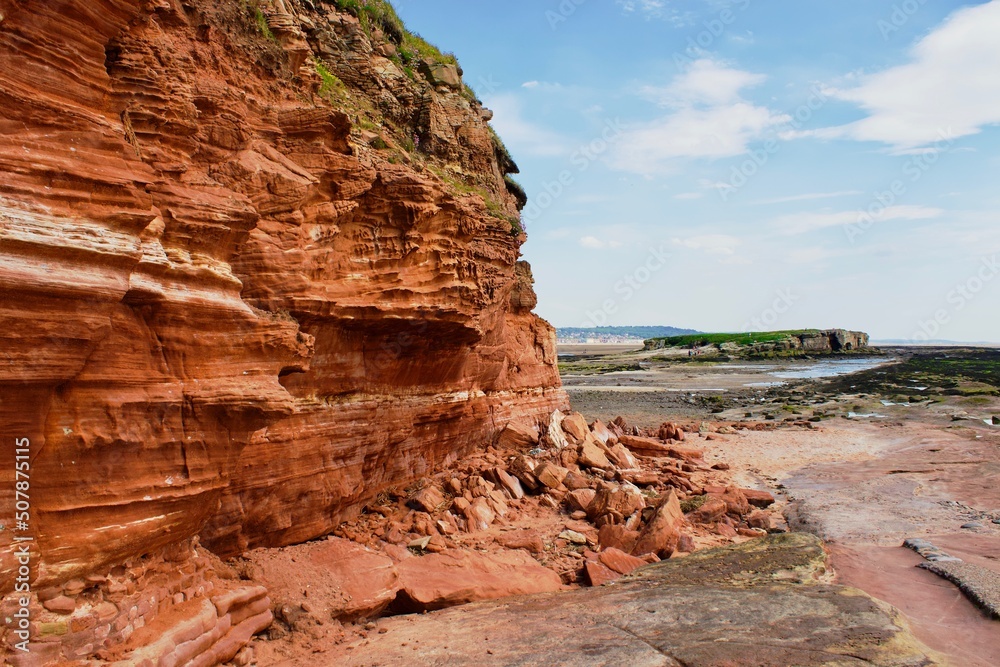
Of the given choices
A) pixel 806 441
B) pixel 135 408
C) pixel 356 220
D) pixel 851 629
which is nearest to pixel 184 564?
pixel 135 408

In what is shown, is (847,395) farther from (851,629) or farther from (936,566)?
(851,629)

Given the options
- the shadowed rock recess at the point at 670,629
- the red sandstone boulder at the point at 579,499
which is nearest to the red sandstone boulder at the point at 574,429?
the red sandstone boulder at the point at 579,499

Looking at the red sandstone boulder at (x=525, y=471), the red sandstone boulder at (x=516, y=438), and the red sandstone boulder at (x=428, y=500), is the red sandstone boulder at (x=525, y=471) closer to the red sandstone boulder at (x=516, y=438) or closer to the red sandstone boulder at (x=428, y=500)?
the red sandstone boulder at (x=516, y=438)

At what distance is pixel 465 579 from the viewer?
9648 millimetres

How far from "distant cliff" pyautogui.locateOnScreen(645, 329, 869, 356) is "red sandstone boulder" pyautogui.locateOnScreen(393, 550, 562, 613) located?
9463cm

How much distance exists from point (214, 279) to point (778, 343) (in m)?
114

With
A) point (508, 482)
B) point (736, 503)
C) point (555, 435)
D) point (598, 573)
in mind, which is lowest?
point (736, 503)

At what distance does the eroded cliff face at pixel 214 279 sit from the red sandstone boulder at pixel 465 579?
1.94 meters

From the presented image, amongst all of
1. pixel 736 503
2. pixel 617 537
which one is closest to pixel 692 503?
pixel 736 503

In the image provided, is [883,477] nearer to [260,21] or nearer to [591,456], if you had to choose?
[591,456]

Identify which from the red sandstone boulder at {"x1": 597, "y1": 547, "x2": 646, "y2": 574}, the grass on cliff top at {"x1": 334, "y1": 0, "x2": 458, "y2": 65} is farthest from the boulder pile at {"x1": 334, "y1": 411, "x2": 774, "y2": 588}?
the grass on cliff top at {"x1": 334, "y1": 0, "x2": 458, "y2": 65}

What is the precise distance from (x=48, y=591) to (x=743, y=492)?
1575cm

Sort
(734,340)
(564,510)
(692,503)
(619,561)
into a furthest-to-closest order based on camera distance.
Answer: (734,340), (692,503), (564,510), (619,561)

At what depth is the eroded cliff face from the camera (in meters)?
5.62
